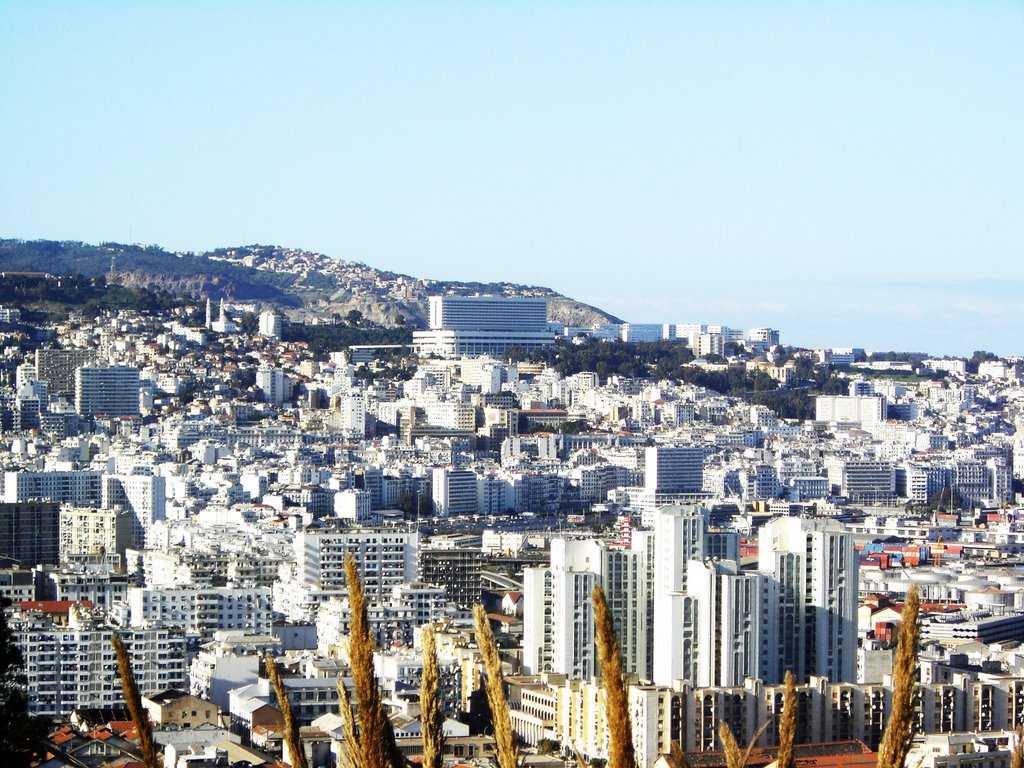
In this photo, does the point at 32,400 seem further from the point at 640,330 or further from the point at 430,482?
the point at 640,330

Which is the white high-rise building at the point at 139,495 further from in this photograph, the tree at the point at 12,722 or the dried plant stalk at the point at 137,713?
the dried plant stalk at the point at 137,713

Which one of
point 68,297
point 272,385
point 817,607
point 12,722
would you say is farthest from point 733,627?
point 68,297

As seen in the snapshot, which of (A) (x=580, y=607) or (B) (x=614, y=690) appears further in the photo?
(A) (x=580, y=607)

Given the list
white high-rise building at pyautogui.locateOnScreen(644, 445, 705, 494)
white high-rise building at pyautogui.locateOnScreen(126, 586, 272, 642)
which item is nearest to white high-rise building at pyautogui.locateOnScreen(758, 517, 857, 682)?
white high-rise building at pyautogui.locateOnScreen(126, 586, 272, 642)

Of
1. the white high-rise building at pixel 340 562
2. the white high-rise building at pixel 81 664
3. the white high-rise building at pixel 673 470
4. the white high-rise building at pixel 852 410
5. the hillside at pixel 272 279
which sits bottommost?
the white high-rise building at pixel 81 664

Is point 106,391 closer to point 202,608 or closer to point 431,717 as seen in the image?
point 202,608

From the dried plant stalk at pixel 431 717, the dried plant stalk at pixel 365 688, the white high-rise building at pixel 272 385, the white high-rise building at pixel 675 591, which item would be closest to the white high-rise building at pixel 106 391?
the white high-rise building at pixel 272 385
